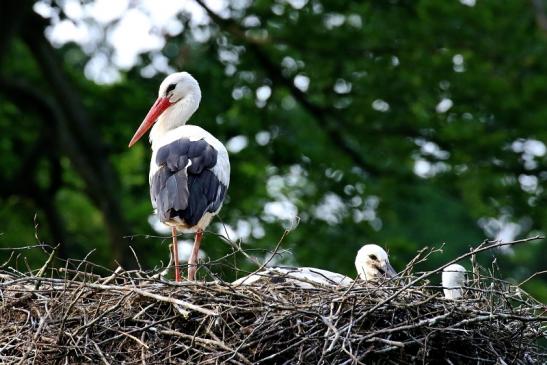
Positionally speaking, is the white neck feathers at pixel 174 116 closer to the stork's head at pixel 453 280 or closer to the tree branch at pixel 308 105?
the stork's head at pixel 453 280

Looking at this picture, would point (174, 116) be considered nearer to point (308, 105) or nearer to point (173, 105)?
point (173, 105)

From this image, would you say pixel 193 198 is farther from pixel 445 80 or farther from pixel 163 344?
pixel 445 80

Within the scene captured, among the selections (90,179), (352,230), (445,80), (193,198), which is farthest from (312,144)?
(193,198)

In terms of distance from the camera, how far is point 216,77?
15195 millimetres

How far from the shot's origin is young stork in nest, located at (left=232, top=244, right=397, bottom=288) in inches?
290

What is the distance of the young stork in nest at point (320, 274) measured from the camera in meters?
7.36

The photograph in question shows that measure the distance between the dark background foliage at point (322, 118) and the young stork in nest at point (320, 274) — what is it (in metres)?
5.79

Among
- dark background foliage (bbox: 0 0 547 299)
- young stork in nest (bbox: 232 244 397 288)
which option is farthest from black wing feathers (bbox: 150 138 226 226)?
dark background foliage (bbox: 0 0 547 299)

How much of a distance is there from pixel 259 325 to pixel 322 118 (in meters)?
9.57

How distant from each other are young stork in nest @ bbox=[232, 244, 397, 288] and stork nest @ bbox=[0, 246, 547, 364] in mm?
67

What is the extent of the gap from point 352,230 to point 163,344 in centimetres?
979

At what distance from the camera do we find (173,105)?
31.6ft

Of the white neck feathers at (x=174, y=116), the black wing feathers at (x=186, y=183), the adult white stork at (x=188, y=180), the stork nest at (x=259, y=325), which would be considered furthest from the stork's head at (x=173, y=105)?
the stork nest at (x=259, y=325)

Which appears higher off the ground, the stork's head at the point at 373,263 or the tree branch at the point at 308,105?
the stork's head at the point at 373,263
